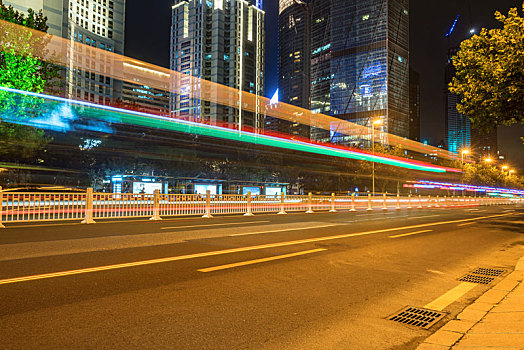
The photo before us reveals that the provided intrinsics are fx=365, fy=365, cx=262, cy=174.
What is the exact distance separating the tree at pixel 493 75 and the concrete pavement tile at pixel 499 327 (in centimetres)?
1303

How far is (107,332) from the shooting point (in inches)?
128

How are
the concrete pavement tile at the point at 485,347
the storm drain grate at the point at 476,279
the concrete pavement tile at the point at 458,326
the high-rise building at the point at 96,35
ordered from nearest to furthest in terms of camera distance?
the concrete pavement tile at the point at 485,347
the concrete pavement tile at the point at 458,326
the storm drain grate at the point at 476,279
the high-rise building at the point at 96,35

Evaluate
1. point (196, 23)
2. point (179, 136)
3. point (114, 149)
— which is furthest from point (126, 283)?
point (196, 23)

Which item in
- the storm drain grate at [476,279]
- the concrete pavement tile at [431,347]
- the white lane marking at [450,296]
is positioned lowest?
the storm drain grate at [476,279]

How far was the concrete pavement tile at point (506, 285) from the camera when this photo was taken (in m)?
5.35

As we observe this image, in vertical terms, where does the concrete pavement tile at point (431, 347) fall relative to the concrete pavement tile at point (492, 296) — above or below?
above

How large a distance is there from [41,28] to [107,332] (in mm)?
30016

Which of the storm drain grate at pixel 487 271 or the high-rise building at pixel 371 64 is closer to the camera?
the storm drain grate at pixel 487 271

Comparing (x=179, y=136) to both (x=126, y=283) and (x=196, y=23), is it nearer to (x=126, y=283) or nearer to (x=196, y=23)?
(x=126, y=283)

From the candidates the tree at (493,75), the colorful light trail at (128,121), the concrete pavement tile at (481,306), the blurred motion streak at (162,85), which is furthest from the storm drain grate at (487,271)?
the blurred motion streak at (162,85)

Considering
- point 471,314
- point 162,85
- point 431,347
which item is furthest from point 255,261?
point 162,85

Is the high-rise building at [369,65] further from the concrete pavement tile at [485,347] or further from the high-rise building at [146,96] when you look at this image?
the concrete pavement tile at [485,347]

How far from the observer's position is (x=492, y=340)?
3236 millimetres

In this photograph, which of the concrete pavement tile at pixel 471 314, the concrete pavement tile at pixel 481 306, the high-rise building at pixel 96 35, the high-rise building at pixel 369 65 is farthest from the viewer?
the high-rise building at pixel 369 65
